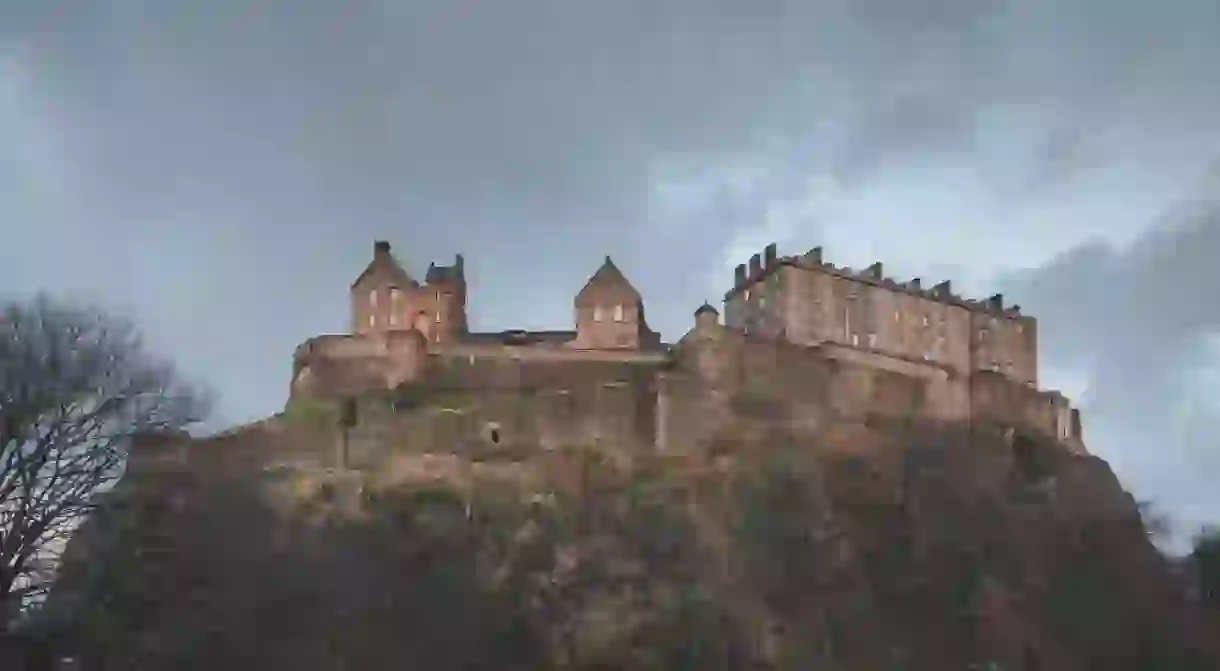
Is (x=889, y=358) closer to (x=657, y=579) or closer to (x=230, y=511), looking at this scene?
(x=657, y=579)

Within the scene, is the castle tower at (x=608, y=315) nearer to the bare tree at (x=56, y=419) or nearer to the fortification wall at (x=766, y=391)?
the fortification wall at (x=766, y=391)

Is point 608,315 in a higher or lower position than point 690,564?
higher

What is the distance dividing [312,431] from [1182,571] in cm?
2954

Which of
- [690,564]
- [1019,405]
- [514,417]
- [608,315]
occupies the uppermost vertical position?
[608,315]

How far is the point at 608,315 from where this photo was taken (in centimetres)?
5138

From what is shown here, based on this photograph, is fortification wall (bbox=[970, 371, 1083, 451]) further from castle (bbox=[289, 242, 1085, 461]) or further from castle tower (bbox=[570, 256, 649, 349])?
castle tower (bbox=[570, 256, 649, 349])

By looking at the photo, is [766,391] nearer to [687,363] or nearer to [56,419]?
[687,363]

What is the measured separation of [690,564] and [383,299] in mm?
16687

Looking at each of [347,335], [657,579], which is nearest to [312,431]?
[347,335]

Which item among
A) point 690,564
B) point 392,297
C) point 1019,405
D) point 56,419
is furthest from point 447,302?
point 56,419

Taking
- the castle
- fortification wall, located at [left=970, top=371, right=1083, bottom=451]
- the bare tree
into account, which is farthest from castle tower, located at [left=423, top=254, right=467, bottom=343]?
the bare tree

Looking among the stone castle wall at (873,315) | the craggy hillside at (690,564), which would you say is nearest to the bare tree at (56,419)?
the craggy hillside at (690,564)

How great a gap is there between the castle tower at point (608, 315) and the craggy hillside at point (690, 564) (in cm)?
589

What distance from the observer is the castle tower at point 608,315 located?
2014 inches
